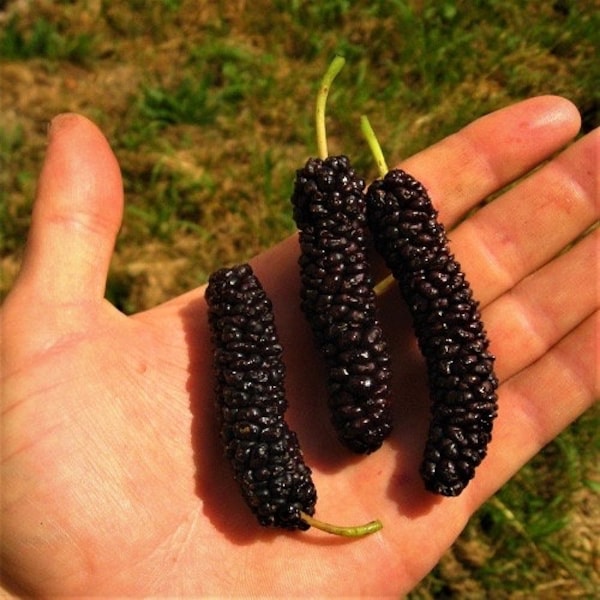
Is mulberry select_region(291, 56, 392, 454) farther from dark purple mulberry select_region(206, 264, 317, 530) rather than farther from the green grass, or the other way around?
the green grass

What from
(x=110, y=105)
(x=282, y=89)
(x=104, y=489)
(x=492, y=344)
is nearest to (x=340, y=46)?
(x=282, y=89)

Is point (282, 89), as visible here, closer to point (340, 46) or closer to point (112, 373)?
point (340, 46)

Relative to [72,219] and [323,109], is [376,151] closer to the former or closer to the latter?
[323,109]

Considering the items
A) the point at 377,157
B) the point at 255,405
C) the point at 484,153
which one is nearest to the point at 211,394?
the point at 255,405

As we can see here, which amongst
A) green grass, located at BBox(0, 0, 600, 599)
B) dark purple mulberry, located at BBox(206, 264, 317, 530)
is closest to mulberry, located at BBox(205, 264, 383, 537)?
dark purple mulberry, located at BBox(206, 264, 317, 530)

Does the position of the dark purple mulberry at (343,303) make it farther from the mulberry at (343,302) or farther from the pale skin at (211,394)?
the pale skin at (211,394)
